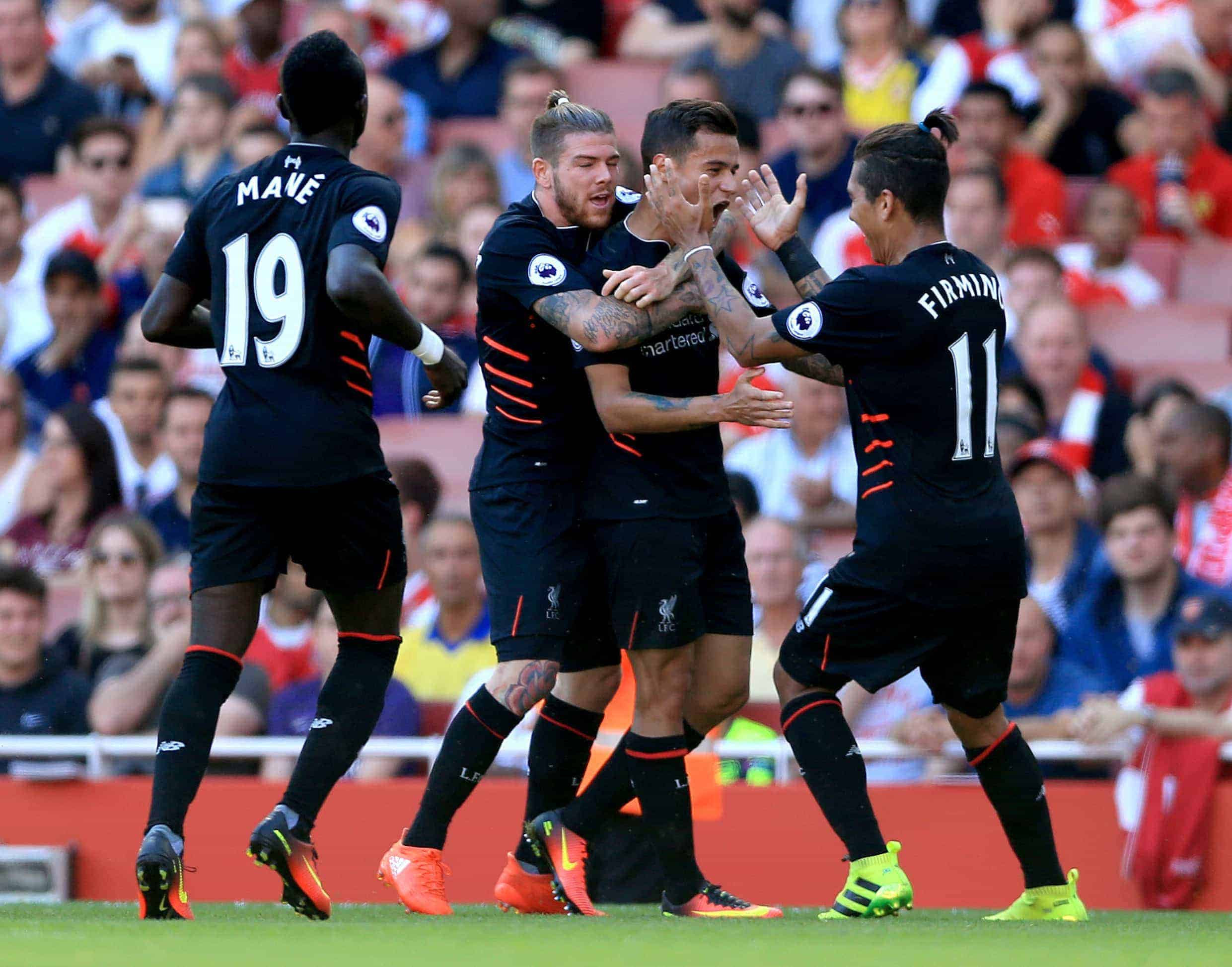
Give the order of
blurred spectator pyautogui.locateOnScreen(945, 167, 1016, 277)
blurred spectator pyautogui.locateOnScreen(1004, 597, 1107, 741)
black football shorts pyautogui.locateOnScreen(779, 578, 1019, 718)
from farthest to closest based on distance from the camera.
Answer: blurred spectator pyautogui.locateOnScreen(945, 167, 1016, 277) < blurred spectator pyautogui.locateOnScreen(1004, 597, 1107, 741) < black football shorts pyautogui.locateOnScreen(779, 578, 1019, 718)

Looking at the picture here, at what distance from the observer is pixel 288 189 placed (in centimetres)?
556

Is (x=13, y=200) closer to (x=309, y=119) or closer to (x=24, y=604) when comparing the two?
(x=24, y=604)

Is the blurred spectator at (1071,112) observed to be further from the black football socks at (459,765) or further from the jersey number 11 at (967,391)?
the black football socks at (459,765)

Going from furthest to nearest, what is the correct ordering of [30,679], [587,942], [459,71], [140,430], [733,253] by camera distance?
[459,71] < [733,253] < [140,430] < [30,679] < [587,942]

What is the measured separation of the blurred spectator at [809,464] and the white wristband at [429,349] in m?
3.63

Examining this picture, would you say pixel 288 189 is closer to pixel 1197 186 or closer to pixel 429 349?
pixel 429 349

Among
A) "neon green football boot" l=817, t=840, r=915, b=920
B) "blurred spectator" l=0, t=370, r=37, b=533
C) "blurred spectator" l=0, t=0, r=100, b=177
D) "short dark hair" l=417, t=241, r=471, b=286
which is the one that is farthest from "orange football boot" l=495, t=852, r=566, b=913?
"blurred spectator" l=0, t=0, r=100, b=177

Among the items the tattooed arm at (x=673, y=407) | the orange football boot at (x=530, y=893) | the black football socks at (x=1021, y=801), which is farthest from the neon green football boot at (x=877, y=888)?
the tattooed arm at (x=673, y=407)

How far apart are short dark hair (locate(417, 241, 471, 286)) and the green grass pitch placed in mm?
4658

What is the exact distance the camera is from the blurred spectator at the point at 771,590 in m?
8.02

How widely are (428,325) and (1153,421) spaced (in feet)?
11.8

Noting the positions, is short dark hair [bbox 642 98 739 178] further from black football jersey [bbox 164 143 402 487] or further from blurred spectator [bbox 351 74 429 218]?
blurred spectator [bbox 351 74 429 218]

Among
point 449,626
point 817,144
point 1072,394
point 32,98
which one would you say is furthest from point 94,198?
point 1072,394

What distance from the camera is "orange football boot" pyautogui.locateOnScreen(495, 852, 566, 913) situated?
611 centimetres
